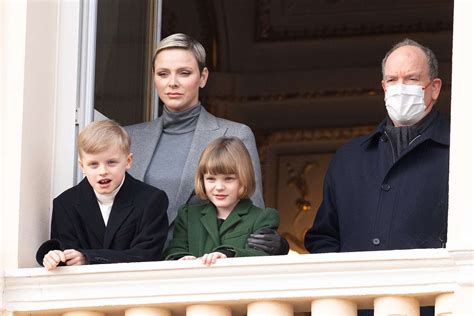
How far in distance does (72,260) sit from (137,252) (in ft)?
0.82

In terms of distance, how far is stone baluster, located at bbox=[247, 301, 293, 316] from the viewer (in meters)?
7.60

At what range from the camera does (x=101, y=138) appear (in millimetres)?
7980

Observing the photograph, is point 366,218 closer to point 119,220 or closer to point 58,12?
point 119,220

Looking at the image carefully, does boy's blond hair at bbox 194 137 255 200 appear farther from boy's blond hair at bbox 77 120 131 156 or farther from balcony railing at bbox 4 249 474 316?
balcony railing at bbox 4 249 474 316

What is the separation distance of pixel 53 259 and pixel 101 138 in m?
0.52

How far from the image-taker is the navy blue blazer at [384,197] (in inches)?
310

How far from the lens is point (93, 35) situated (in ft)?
28.6

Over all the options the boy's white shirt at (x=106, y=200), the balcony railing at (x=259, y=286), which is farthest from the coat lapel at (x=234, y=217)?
the boy's white shirt at (x=106, y=200)

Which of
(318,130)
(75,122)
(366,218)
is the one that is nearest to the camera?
(366,218)

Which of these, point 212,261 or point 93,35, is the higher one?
point 93,35

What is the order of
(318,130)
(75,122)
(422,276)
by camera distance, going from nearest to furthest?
1. (422,276)
2. (75,122)
3. (318,130)

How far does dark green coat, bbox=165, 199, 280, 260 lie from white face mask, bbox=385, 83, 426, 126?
620 mm

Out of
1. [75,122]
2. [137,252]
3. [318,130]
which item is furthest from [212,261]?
[318,130]

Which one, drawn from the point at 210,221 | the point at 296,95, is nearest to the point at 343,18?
the point at 296,95
